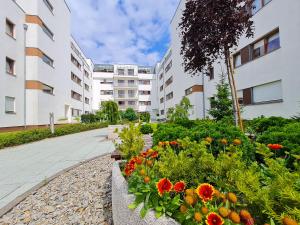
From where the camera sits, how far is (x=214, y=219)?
50.8 inches

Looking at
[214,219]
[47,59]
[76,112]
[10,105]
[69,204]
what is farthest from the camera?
[76,112]

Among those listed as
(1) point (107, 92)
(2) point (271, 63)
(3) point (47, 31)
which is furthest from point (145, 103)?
(2) point (271, 63)

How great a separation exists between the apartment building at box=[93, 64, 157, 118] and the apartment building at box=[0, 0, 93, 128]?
83.2ft

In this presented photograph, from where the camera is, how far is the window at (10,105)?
1468 centimetres

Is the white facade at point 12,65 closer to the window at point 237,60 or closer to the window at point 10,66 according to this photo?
the window at point 10,66

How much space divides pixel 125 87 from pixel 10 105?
115 feet

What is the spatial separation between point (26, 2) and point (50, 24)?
343 centimetres

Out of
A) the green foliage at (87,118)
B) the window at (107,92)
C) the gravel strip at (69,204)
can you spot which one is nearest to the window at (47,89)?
the green foliage at (87,118)

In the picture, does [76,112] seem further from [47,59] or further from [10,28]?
[10,28]

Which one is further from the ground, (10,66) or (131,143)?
(10,66)

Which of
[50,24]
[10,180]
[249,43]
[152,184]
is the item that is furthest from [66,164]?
[50,24]

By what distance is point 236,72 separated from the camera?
14.5 m

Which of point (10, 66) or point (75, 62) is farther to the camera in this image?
point (75, 62)

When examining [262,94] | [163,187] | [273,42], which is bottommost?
[163,187]
